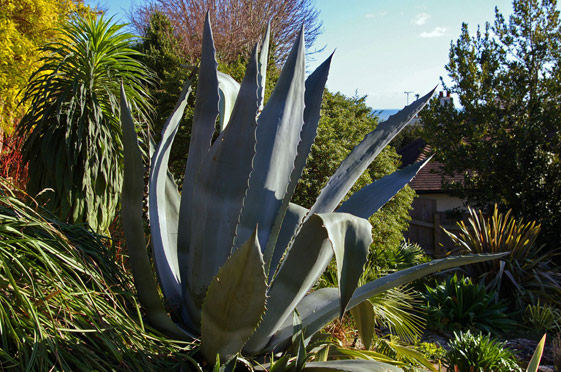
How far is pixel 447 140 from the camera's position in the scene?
40.2ft

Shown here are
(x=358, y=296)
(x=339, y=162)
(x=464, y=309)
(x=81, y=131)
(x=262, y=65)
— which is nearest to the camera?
(x=358, y=296)

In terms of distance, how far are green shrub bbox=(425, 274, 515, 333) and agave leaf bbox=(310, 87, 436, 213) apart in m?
5.25

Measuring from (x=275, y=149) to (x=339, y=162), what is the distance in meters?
5.87

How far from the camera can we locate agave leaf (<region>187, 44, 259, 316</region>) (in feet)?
6.18

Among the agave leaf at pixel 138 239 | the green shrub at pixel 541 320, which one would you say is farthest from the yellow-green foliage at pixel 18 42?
the green shrub at pixel 541 320

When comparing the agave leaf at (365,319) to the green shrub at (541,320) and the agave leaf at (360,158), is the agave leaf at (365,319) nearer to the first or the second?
the agave leaf at (360,158)

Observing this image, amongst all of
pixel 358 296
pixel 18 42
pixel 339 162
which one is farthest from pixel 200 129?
pixel 18 42

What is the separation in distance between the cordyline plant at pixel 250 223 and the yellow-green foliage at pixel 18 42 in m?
7.85

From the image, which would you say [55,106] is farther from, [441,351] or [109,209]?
[441,351]

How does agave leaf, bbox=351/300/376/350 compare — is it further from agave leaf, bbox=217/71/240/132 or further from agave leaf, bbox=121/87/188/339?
agave leaf, bbox=217/71/240/132

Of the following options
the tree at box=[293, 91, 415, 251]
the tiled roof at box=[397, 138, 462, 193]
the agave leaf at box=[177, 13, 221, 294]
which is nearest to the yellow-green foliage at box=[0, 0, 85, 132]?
the tree at box=[293, 91, 415, 251]

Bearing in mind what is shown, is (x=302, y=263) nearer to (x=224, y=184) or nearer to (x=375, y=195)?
(x=224, y=184)

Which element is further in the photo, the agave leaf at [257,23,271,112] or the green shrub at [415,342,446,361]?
the green shrub at [415,342,446,361]

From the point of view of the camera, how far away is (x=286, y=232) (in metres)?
2.28
